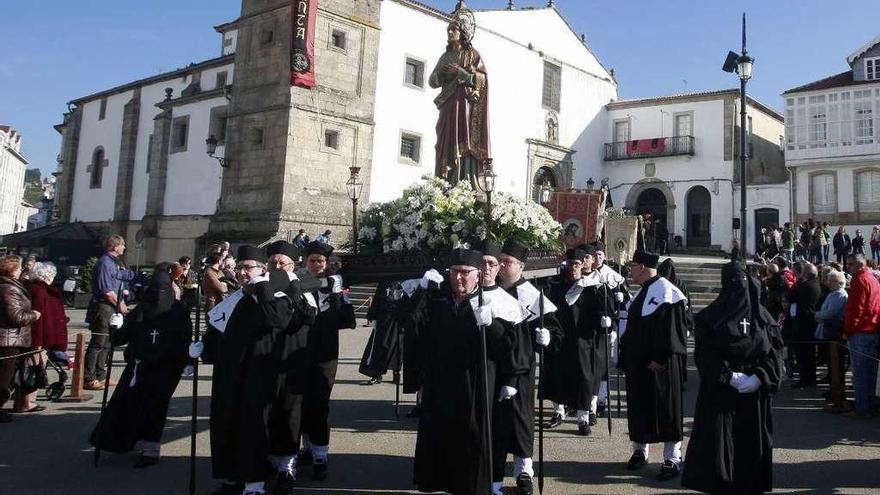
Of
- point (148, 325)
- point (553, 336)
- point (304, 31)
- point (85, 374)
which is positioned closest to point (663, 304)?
point (553, 336)

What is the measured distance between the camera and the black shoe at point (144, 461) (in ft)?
18.4

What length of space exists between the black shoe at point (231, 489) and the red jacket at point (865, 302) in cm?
697

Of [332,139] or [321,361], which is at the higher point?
[332,139]

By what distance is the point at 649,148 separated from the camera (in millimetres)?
36688

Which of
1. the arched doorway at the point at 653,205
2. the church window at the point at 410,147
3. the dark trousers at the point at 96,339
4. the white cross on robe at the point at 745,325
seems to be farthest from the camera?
the arched doorway at the point at 653,205

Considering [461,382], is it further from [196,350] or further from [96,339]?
[96,339]

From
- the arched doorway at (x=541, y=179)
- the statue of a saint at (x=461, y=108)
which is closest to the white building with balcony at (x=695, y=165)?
the arched doorway at (x=541, y=179)

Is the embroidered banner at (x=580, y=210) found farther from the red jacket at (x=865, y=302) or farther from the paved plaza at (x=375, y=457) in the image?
the paved plaza at (x=375, y=457)

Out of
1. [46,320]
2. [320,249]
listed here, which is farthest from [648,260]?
[46,320]

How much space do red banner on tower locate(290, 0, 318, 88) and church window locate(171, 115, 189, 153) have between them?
1045 cm

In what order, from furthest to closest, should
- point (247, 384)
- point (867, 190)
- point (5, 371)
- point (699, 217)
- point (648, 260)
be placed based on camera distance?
point (699, 217) → point (867, 190) → point (5, 371) → point (648, 260) → point (247, 384)

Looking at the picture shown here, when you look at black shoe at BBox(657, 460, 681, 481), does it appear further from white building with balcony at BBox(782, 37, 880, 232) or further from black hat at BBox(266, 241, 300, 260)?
white building with balcony at BBox(782, 37, 880, 232)

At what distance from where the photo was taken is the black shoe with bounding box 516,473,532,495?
5.02 metres

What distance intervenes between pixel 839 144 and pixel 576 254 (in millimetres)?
30383
